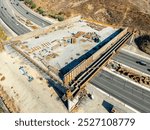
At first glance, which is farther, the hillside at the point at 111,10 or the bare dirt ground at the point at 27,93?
the hillside at the point at 111,10

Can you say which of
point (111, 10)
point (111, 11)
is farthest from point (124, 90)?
point (111, 10)

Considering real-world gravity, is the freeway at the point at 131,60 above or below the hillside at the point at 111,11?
below

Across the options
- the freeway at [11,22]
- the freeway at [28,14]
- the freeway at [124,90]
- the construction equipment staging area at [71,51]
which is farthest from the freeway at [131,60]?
the freeway at [11,22]

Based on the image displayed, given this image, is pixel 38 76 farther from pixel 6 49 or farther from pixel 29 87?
pixel 6 49

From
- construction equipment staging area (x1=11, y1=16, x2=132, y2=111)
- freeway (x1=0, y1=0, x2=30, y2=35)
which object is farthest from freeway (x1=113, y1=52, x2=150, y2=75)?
freeway (x1=0, y1=0, x2=30, y2=35)

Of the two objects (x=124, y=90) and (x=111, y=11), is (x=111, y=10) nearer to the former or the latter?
(x=111, y=11)

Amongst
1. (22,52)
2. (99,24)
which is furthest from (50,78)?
(99,24)

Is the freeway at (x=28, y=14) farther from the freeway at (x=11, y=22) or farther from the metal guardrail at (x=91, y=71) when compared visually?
the metal guardrail at (x=91, y=71)
